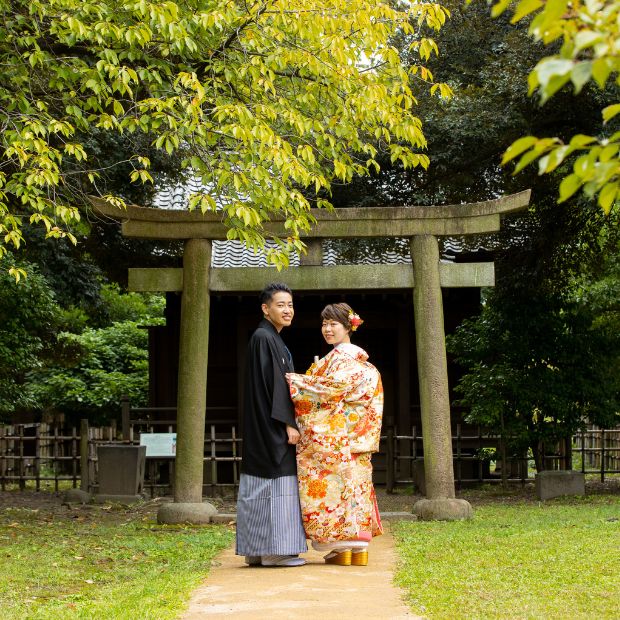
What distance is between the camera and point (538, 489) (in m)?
13.4

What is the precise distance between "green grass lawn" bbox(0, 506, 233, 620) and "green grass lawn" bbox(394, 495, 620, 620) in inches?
59.4

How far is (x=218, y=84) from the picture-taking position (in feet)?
27.7

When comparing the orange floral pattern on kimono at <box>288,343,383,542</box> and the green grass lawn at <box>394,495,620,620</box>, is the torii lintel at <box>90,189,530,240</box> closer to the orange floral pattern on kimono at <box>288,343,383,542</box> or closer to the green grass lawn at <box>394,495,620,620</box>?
the green grass lawn at <box>394,495,620,620</box>

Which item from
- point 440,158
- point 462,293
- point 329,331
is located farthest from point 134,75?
point 462,293

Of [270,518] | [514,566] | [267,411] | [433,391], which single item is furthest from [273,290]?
[433,391]

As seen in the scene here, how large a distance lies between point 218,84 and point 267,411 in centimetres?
310

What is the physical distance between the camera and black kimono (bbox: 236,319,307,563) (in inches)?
269

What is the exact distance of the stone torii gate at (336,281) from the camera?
10.2 metres

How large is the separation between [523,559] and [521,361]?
748 cm

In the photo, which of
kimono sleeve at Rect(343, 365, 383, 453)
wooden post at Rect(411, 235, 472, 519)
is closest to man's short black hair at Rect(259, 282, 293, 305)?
kimono sleeve at Rect(343, 365, 383, 453)

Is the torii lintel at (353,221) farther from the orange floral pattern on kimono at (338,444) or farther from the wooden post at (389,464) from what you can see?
the wooden post at (389,464)

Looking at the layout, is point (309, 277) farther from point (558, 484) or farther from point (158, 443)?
point (158, 443)

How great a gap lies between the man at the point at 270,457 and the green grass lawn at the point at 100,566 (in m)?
0.47

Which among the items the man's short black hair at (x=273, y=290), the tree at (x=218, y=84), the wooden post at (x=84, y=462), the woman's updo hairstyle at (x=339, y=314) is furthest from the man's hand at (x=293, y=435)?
the wooden post at (x=84, y=462)
